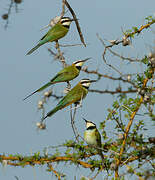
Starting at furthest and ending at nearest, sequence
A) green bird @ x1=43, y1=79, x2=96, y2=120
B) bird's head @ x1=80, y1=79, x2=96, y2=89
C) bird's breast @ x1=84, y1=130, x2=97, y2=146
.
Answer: bird's breast @ x1=84, y1=130, x2=97, y2=146 → bird's head @ x1=80, y1=79, x2=96, y2=89 → green bird @ x1=43, y1=79, x2=96, y2=120

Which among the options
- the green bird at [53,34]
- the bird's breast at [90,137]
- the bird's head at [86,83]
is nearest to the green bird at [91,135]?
the bird's breast at [90,137]

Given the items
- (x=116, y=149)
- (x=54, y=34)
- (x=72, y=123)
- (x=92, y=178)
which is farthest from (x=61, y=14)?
(x=92, y=178)

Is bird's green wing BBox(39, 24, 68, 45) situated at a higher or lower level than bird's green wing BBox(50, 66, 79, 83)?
higher

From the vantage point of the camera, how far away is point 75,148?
293 cm

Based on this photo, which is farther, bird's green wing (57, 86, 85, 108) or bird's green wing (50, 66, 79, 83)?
bird's green wing (50, 66, 79, 83)

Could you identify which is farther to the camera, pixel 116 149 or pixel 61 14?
pixel 61 14

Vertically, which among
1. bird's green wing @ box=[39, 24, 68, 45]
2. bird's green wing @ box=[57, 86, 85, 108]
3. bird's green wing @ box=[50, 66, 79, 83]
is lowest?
bird's green wing @ box=[57, 86, 85, 108]

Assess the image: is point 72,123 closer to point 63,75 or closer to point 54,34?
point 63,75

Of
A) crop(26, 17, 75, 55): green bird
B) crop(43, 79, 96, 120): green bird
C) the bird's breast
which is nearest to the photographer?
crop(43, 79, 96, 120): green bird

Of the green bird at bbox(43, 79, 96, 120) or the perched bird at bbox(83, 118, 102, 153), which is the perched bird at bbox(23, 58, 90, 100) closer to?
the green bird at bbox(43, 79, 96, 120)

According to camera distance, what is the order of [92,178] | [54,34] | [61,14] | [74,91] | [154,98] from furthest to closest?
[54,34], [61,14], [74,91], [154,98], [92,178]

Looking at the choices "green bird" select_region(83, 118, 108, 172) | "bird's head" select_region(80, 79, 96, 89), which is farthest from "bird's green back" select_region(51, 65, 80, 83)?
"green bird" select_region(83, 118, 108, 172)

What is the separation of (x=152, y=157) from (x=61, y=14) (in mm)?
1524

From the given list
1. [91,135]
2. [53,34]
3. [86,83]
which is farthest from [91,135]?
[53,34]
